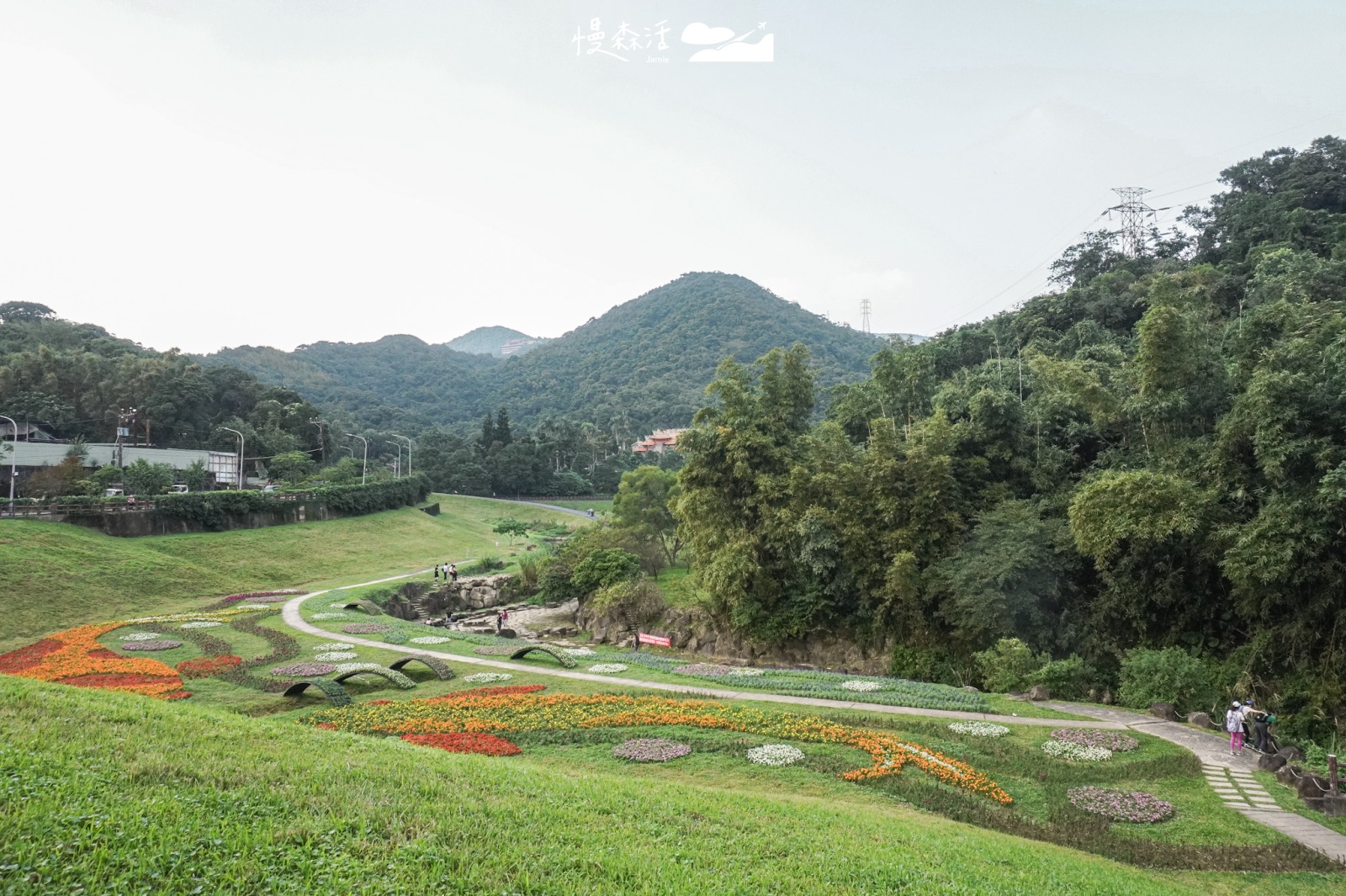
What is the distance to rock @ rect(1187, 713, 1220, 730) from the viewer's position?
54.6 feet

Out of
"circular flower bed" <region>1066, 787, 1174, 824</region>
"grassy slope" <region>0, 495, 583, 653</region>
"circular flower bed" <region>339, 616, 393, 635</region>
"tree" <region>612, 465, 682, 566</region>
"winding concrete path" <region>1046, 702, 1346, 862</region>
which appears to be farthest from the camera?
"tree" <region>612, 465, 682, 566</region>

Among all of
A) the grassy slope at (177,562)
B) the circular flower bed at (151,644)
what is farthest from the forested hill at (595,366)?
the circular flower bed at (151,644)

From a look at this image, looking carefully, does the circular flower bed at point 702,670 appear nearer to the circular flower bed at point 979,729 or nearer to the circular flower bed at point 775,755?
the circular flower bed at point 979,729

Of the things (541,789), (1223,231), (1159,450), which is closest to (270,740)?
(541,789)

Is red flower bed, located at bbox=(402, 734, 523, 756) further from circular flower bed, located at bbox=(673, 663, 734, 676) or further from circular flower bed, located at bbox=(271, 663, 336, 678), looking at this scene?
circular flower bed, located at bbox=(673, 663, 734, 676)

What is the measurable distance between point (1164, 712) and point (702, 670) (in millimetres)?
12127

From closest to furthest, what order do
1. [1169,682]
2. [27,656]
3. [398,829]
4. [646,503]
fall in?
[398,829] < [1169,682] < [27,656] < [646,503]

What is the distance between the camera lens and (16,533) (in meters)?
32.8

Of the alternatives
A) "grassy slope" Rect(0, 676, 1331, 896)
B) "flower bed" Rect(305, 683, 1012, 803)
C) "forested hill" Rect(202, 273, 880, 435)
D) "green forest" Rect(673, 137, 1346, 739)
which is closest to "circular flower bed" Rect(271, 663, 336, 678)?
"flower bed" Rect(305, 683, 1012, 803)

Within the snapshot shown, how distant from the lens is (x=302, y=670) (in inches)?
791

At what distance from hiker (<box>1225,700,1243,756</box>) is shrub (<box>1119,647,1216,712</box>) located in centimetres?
325

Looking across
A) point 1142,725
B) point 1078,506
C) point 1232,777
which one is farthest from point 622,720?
point 1078,506

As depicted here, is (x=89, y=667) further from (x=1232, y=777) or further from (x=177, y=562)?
(x=1232, y=777)

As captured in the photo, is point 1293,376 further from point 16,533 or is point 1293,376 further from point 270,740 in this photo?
point 16,533
